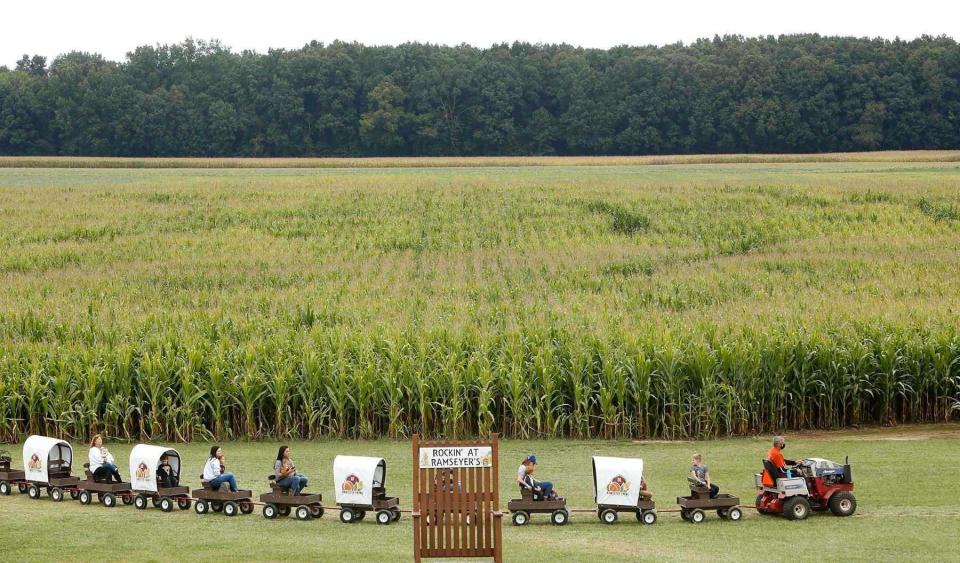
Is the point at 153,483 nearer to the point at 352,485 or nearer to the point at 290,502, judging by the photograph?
the point at 290,502

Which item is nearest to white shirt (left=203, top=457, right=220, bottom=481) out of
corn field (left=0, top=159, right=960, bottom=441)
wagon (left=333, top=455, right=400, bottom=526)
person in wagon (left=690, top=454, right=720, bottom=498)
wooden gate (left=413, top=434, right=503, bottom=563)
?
wagon (left=333, top=455, right=400, bottom=526)

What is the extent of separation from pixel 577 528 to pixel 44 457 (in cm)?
942

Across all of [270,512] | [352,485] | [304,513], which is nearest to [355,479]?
[352,485]

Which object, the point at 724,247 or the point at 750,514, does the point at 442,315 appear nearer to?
the point at 750,514

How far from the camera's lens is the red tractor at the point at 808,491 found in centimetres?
1817

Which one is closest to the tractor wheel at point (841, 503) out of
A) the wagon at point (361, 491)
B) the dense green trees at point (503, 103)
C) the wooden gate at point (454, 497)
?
the wooden gate at point (454, 497)

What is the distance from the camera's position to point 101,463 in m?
19.7

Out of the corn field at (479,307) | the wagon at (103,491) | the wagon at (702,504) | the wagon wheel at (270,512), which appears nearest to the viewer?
the wagon at (702,504)

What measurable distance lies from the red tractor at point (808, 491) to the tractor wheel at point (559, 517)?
3.21 meters

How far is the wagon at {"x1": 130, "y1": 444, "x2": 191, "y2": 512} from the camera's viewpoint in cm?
1920

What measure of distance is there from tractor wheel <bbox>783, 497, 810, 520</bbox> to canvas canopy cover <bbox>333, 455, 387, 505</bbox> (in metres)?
6.48

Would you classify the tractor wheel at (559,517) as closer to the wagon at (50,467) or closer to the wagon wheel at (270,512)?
the wagon wheel at (270,512)

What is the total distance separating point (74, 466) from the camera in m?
23.2

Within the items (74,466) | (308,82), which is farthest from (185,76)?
(74,466)
